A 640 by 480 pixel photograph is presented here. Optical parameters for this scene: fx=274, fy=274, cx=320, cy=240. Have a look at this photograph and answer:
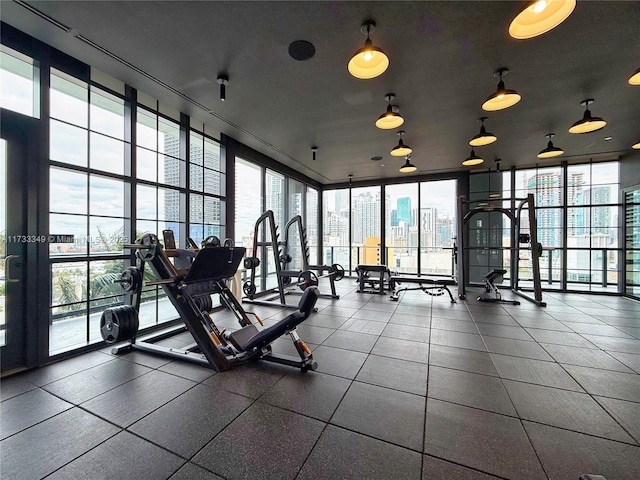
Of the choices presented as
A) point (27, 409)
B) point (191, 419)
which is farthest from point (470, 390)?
point (27, 409)

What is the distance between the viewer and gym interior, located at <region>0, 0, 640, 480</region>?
1.82 m

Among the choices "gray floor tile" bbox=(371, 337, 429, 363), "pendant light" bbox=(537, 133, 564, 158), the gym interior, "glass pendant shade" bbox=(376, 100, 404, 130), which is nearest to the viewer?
the gym interior

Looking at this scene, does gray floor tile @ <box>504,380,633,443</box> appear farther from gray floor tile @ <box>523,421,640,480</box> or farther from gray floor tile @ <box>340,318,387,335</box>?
gray floor tile @ <box>340,318,387,335</box>

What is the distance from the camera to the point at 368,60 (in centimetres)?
248

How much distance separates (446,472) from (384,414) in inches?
22.2

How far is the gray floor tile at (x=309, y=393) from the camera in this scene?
2.16 metres

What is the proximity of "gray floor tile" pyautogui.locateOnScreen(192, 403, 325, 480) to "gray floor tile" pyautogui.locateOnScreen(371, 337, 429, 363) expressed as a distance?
1428 mm

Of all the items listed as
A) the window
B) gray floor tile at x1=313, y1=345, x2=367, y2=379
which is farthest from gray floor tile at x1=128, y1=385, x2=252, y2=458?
the window

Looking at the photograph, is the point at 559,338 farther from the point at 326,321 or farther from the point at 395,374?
the point at 326,321

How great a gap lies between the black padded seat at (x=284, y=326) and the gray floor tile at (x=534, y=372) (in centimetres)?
200

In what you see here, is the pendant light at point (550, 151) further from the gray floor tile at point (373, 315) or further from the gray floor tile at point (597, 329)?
the gray floor tile at point (373, 315)

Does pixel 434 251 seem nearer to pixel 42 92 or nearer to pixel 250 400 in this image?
pixel 250 400

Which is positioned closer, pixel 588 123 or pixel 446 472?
pixel 446 472

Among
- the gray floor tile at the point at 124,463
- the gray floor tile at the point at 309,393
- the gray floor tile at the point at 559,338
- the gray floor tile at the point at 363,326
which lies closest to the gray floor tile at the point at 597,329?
the gray floor tile at the point at 559,338
